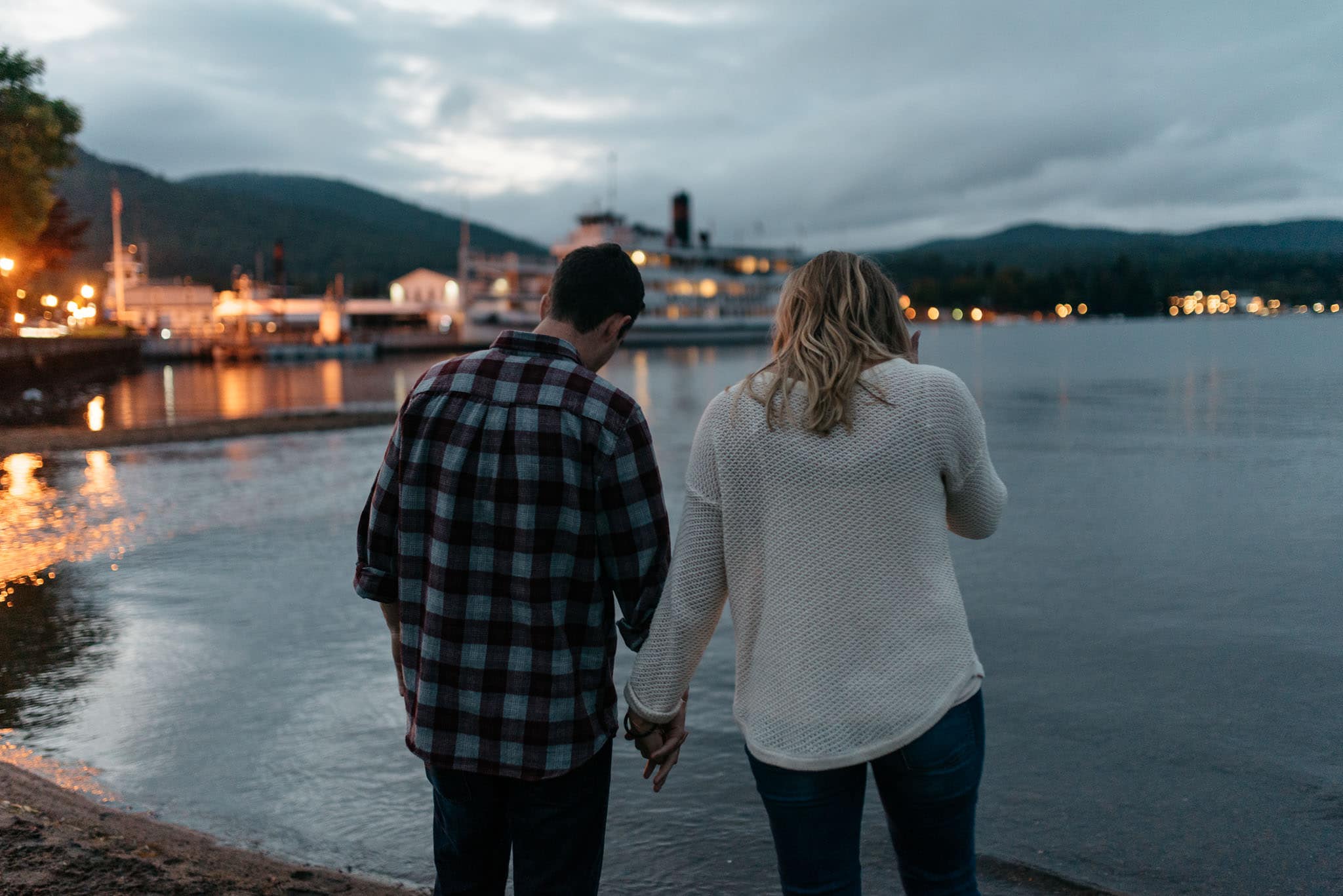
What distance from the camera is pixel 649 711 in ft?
7.48

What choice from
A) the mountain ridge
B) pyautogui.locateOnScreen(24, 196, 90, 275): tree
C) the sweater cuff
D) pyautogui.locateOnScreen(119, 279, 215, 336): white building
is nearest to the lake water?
the sweater cuff

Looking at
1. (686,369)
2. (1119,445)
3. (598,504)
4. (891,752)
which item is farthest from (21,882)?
(686,369)

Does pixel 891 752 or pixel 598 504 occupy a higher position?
pixel 598 504

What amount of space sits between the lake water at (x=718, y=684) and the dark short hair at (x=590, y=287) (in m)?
2.51

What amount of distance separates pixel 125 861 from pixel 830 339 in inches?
122

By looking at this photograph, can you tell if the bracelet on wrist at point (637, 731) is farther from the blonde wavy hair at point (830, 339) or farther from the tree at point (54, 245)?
the tree at point (54, 245)

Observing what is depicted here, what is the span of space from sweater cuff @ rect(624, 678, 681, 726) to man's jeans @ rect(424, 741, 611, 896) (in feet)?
0.32

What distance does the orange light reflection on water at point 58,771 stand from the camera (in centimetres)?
455

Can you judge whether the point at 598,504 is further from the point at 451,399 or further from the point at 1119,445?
the point at 1119,445

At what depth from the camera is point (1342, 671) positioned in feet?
21.9

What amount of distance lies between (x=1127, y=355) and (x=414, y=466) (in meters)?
73.2

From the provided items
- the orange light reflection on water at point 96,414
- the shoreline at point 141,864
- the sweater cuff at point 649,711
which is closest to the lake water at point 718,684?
the shoreline at point 141,864

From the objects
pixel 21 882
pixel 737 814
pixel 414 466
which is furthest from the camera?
pixel 737 814

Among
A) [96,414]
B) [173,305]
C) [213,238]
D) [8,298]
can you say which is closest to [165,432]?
[96,414]
